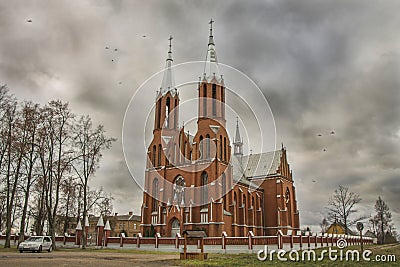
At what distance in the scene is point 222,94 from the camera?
177 ft

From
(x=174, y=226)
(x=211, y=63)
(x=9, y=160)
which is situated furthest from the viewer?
(x=211, y=63)

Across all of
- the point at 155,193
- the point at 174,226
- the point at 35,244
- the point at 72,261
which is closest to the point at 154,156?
the point at 155,193

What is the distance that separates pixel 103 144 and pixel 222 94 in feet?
68.6

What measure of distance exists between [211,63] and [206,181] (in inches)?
706

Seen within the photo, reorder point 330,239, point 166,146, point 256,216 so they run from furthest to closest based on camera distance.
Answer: point 256,216 → point 166,146 → point 330,239

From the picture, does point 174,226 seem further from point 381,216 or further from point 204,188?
point 381,216

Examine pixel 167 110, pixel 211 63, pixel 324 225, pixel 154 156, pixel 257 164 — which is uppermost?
pixel 211 63

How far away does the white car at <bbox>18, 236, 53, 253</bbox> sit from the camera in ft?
88.4

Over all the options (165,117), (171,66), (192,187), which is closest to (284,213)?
(192,187)

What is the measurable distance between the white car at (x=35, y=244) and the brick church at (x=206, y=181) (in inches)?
778

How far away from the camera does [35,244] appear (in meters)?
27.4

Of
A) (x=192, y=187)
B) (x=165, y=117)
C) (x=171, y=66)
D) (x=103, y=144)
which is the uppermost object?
(x=171, y=66)

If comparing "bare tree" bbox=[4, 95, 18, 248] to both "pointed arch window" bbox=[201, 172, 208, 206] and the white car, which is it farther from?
"pointed arch window" bbox=[201, 172, 208, 206]

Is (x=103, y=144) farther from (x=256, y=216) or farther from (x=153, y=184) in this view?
(x=256, y=216)
